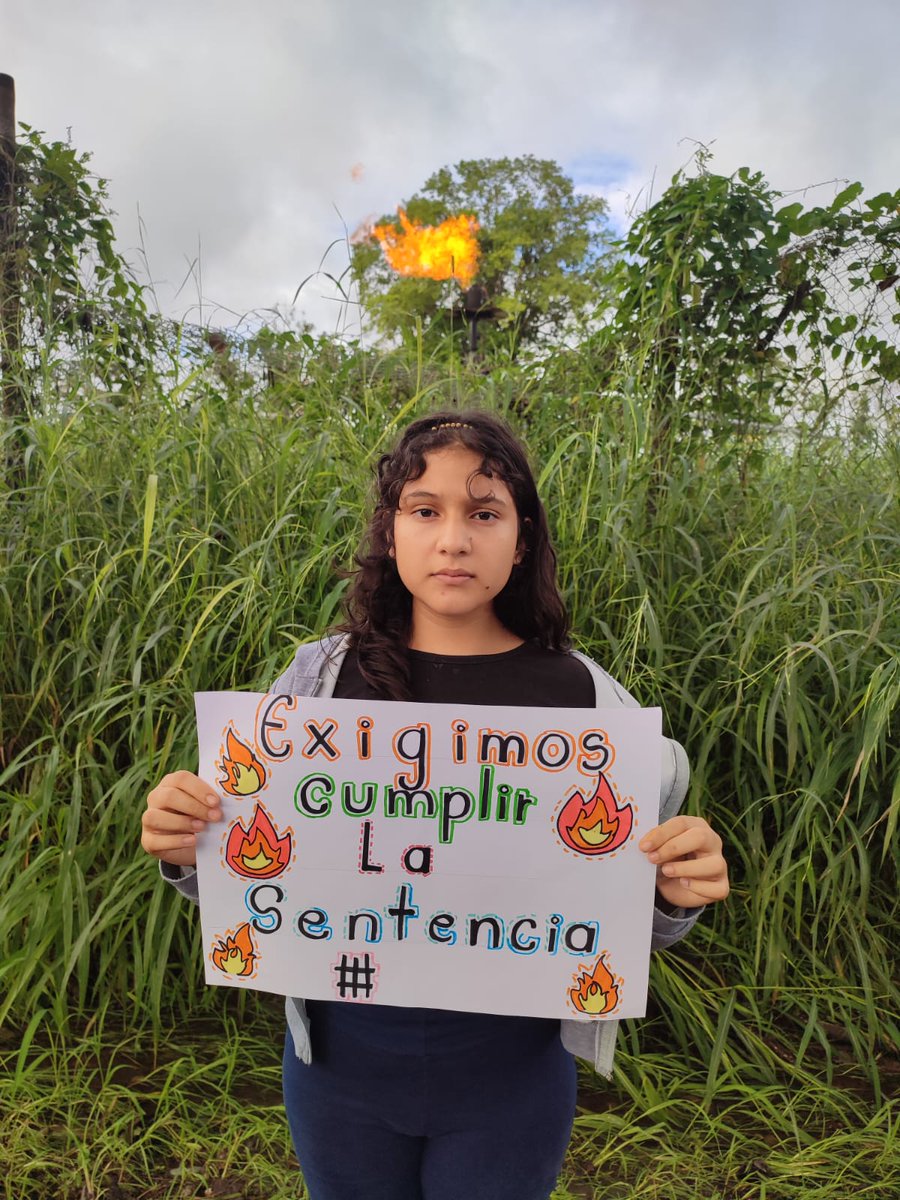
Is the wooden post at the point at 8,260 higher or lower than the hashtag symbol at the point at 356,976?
higher

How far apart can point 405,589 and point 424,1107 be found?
66cm

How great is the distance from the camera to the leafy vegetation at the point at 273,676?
5.82 ft

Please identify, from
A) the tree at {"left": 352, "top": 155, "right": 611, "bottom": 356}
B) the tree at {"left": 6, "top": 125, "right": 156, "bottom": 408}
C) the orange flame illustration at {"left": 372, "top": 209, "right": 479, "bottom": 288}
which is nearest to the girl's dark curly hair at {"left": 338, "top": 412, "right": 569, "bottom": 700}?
the tree at {"left": 6, "top": 125, "right": 156, "bottom": 408}

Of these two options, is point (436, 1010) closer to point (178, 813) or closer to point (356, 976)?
point (356, 976)

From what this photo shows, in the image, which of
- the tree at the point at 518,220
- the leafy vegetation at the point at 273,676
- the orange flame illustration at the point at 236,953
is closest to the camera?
the orange flame illustration at the point at 236,953

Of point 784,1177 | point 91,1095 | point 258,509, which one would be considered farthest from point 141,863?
point 784,1177

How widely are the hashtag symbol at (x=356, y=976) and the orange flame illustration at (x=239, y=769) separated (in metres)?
0.24

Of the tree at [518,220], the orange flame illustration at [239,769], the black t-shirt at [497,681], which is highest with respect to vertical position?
the tree at [518,220]

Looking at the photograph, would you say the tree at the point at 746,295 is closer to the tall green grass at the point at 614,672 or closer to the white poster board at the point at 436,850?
the tall green grass at the point at 614,672

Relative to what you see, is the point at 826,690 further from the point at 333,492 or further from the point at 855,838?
the point at 333,492

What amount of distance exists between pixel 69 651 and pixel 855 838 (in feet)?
6.46

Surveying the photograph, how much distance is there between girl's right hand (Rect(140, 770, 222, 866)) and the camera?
0.99m

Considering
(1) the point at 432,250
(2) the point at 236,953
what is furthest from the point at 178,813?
(1) the point at 432,250

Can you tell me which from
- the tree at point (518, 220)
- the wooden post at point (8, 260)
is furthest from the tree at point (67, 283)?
the tree at point (518, 220)
